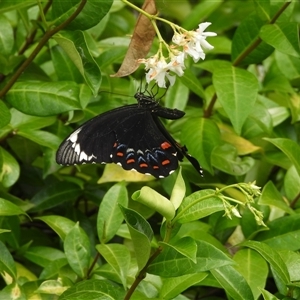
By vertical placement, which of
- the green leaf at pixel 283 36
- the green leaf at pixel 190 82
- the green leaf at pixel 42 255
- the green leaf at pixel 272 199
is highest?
the green leaf at pixel 283 36

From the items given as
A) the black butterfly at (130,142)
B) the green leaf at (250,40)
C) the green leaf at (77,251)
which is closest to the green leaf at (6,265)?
the green leaf at (77,251)

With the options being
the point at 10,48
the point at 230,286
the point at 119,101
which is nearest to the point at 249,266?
the point at 230,286

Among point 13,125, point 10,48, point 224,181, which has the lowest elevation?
point 224,181

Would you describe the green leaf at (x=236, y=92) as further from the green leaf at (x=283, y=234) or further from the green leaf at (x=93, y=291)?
the green leaf at (x=93, y=291)

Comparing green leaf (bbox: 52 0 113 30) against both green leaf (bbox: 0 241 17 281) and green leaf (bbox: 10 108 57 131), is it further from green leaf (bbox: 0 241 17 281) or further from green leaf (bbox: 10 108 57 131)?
green leaf (bbox: 0 241 17 281)

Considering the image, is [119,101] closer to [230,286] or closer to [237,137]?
[237,137]

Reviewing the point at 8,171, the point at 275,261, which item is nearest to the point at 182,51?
the point at 275,261

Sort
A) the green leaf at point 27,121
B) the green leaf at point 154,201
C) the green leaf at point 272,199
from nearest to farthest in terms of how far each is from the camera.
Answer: the green leaf at point 154,201 → the green leaf at point 272,199 → the green leaf at point 27,121

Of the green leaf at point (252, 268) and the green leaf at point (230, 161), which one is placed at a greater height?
the green leaf at point (230, 161)
